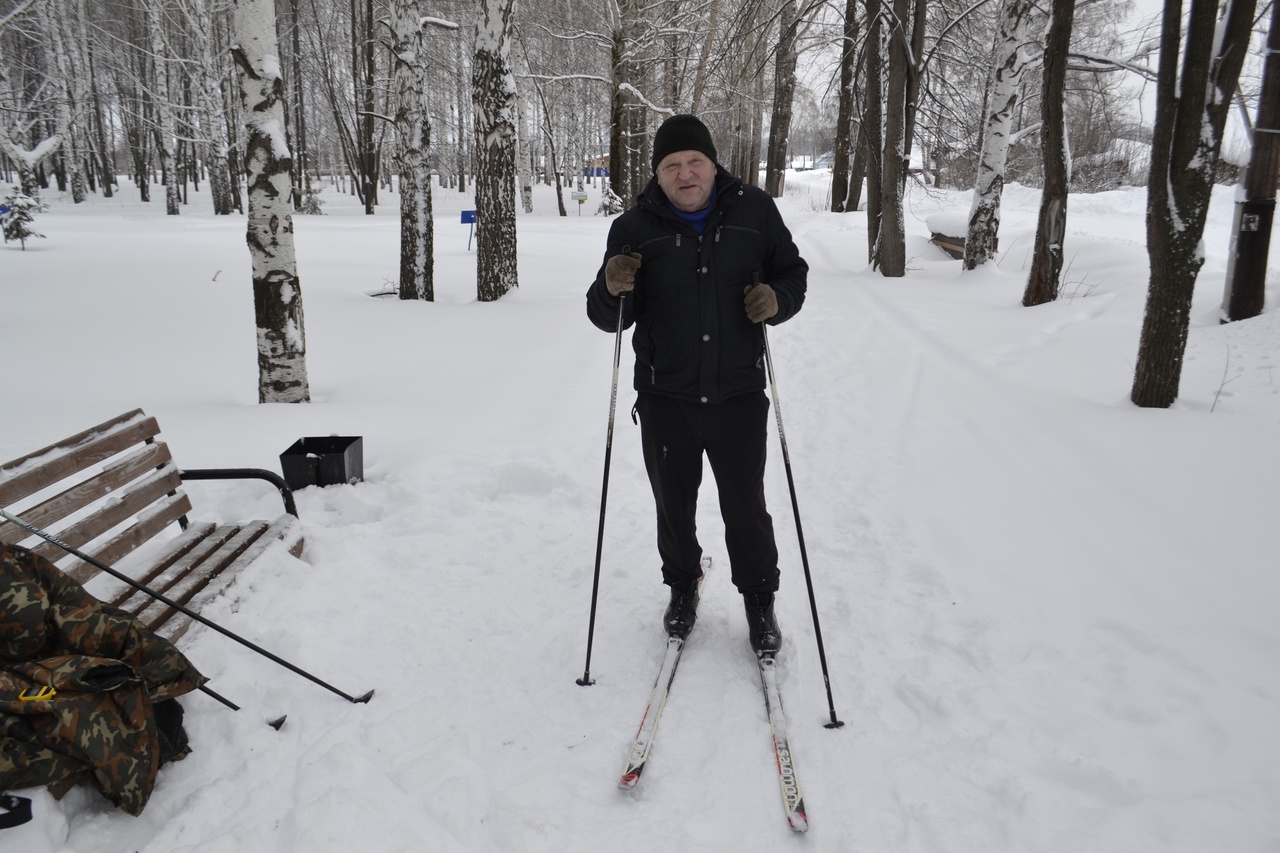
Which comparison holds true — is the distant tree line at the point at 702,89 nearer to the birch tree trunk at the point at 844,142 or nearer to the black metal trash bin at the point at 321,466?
the birch tree trunk at the point at 844,142

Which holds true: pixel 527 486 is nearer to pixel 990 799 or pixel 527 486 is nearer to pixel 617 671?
pixel 617 671

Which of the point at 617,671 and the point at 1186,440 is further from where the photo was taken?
the point at 1186,440

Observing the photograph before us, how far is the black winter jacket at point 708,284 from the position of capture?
296cm

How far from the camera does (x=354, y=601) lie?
Answer: 3619 mm

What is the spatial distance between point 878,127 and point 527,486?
35.6 feet

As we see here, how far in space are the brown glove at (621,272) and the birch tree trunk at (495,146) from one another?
7.75m

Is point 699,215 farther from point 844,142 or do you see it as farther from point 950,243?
point 844,142

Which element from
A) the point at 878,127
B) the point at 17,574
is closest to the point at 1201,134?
the point at 17,574

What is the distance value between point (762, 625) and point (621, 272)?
1595 millimetres

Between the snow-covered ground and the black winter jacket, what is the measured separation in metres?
1.24

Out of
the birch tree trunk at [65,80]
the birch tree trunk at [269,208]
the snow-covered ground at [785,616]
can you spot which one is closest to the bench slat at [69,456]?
the snow-covered ground at [785,616]

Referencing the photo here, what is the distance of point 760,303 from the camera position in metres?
2.87

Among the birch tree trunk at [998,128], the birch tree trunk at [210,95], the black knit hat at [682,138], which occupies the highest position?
the birch tree trunk at [210,95]

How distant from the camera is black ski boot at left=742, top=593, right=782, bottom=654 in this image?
10.4 feet
